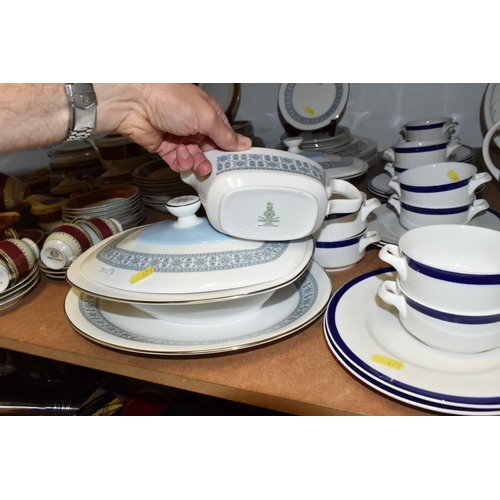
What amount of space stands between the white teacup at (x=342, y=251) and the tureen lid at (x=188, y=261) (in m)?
0.12

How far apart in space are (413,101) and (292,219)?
0.93 m

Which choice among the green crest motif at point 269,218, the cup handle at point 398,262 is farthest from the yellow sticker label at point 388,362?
the green crest motif at point 269,218

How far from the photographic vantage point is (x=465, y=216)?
2.61ft

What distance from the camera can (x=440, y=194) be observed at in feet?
2.53

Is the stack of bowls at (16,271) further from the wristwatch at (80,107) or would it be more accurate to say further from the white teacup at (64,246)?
the wristwatch at (80,107)

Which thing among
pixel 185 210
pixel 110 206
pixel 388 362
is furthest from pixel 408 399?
pixel 110 206

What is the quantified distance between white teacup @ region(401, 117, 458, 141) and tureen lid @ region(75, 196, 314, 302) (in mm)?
629

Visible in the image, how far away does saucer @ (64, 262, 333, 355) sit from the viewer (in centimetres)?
59

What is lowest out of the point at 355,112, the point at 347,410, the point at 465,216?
the point at 347,410

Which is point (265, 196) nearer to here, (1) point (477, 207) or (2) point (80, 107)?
(2) point (80, 107)

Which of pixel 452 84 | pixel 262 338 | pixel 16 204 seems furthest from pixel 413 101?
pixel 16 204

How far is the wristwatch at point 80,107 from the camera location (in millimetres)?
674

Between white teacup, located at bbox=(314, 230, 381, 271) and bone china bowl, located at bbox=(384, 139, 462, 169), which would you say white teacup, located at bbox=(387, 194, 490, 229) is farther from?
bone china bowl, located at bbox=(384, 139, 462, 169)

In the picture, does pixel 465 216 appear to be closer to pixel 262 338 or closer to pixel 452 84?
pixel 262 338
